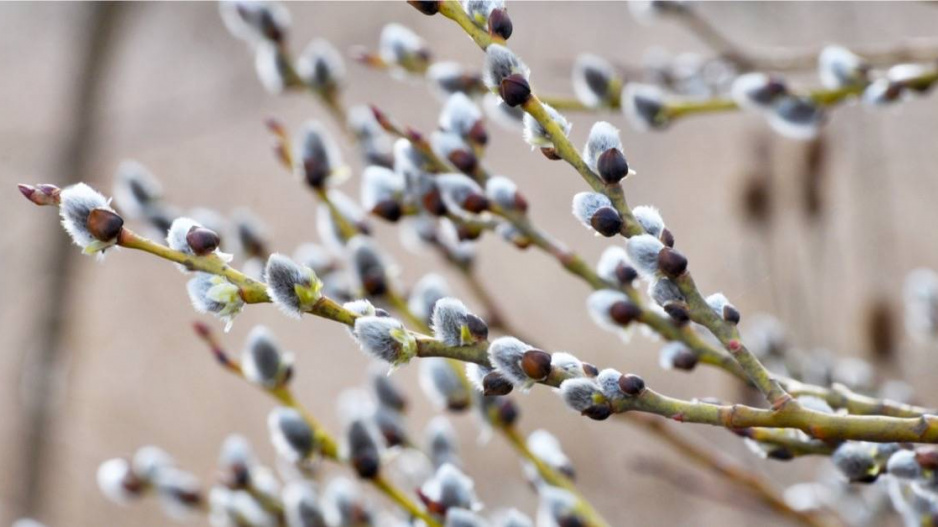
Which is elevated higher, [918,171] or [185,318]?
[918,171]

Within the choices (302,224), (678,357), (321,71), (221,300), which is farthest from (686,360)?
(302,224)

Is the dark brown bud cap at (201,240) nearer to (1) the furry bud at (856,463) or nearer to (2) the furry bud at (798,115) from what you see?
(1) the furry bud at (856,463)

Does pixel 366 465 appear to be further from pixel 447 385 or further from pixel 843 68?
pixel 843 68

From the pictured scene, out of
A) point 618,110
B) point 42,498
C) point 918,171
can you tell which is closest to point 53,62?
point 42,498

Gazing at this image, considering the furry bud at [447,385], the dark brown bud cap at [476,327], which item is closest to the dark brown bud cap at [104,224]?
the dark brown bud cap at [476,327]

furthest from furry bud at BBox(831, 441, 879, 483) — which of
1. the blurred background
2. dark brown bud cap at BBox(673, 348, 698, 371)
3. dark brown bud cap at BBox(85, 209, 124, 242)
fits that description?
the blurred background

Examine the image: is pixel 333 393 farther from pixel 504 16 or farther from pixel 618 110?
pixel 504 16
